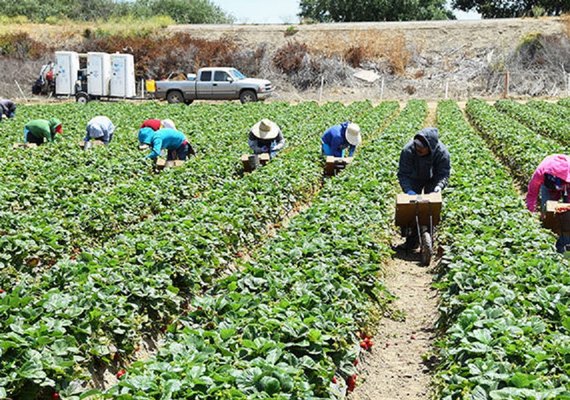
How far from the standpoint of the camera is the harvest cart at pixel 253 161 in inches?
565

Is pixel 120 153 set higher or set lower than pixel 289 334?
lower

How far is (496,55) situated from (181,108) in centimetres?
2537

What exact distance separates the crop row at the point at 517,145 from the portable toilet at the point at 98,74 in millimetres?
23161

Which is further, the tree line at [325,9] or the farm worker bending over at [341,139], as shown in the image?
the tree line at [325,9]

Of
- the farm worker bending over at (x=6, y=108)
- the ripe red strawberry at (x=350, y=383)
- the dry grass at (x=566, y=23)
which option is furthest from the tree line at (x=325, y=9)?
the ripe red strawberry at (x=350, y=383)

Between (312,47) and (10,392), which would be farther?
(312,47)

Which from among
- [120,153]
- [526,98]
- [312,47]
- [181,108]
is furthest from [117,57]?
[120,153]

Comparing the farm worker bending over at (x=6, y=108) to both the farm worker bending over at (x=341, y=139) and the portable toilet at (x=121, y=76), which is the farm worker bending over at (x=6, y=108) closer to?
the farm worker bending over at (x=341, y=139)

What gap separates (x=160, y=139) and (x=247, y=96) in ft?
76.7

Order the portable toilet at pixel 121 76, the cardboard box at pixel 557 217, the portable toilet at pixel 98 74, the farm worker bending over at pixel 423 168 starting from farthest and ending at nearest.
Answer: the portable toilet at pixel 121 76
the portable toilet at pixel 98 74
the farm worker bending over at pixel 423 168
the cardboard box at pixel 557 217

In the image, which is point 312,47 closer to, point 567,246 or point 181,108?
point 181,108

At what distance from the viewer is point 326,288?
612 centimetres

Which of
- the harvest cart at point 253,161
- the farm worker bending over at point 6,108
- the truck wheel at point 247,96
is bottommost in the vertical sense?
the truck wheel at point 247,96

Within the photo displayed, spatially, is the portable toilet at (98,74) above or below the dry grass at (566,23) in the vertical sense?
below
